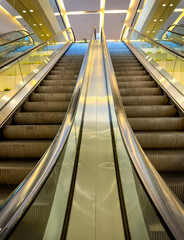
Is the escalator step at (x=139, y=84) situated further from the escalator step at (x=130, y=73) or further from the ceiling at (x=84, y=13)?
the ceiling at (x=84, y=13)

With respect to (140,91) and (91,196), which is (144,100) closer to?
(140,91)

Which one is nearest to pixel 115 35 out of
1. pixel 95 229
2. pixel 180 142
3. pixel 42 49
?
pixel 42 49

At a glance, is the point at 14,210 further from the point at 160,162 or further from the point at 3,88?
the point at 3,88

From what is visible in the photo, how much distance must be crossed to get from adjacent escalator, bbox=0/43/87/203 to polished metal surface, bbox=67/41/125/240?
552 millimetres

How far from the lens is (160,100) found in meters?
3.89

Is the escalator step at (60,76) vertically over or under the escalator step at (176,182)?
over

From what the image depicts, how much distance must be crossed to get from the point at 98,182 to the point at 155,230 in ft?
3.55

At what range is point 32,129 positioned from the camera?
308cm

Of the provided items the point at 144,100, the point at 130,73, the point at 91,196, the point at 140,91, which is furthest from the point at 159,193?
the point at 130,73

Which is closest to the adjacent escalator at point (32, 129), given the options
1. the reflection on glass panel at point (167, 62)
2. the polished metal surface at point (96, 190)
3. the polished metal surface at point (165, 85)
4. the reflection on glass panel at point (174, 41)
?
the polished metal surface at point (96, 190)

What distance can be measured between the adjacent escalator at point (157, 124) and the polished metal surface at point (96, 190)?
19.2 inches

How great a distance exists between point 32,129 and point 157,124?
6.01 ft

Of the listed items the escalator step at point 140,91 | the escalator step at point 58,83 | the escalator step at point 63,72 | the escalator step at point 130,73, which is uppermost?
the escalator step at point 63,72

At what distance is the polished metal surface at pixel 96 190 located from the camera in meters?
1.53
